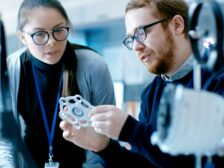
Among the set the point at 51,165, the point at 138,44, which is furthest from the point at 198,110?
the point at 51,165

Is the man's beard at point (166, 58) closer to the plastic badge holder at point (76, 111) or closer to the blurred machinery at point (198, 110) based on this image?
the plastic badge holder at point (76, 111)

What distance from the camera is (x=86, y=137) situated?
1.01m

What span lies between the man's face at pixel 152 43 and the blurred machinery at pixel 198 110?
17.3 inches

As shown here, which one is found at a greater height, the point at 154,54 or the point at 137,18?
the point at 137,18

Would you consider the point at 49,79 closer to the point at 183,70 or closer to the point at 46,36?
the point at 46,36

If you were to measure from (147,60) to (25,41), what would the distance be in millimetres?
522

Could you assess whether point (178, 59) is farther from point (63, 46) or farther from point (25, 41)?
point (25, 41)

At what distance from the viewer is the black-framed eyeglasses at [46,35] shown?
1.31m

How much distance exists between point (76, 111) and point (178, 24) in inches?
18.0

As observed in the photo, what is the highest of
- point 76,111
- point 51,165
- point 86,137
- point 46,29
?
point 46,29

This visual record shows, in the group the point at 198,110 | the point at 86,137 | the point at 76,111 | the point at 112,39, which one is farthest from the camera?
the point at 112,39

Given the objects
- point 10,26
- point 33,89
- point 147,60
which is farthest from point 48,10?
point 10,26

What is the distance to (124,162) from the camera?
1.07 metres

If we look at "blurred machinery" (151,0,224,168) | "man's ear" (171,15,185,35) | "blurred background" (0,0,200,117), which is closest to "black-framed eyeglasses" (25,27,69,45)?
"man's ear" (171,15,185,35)
